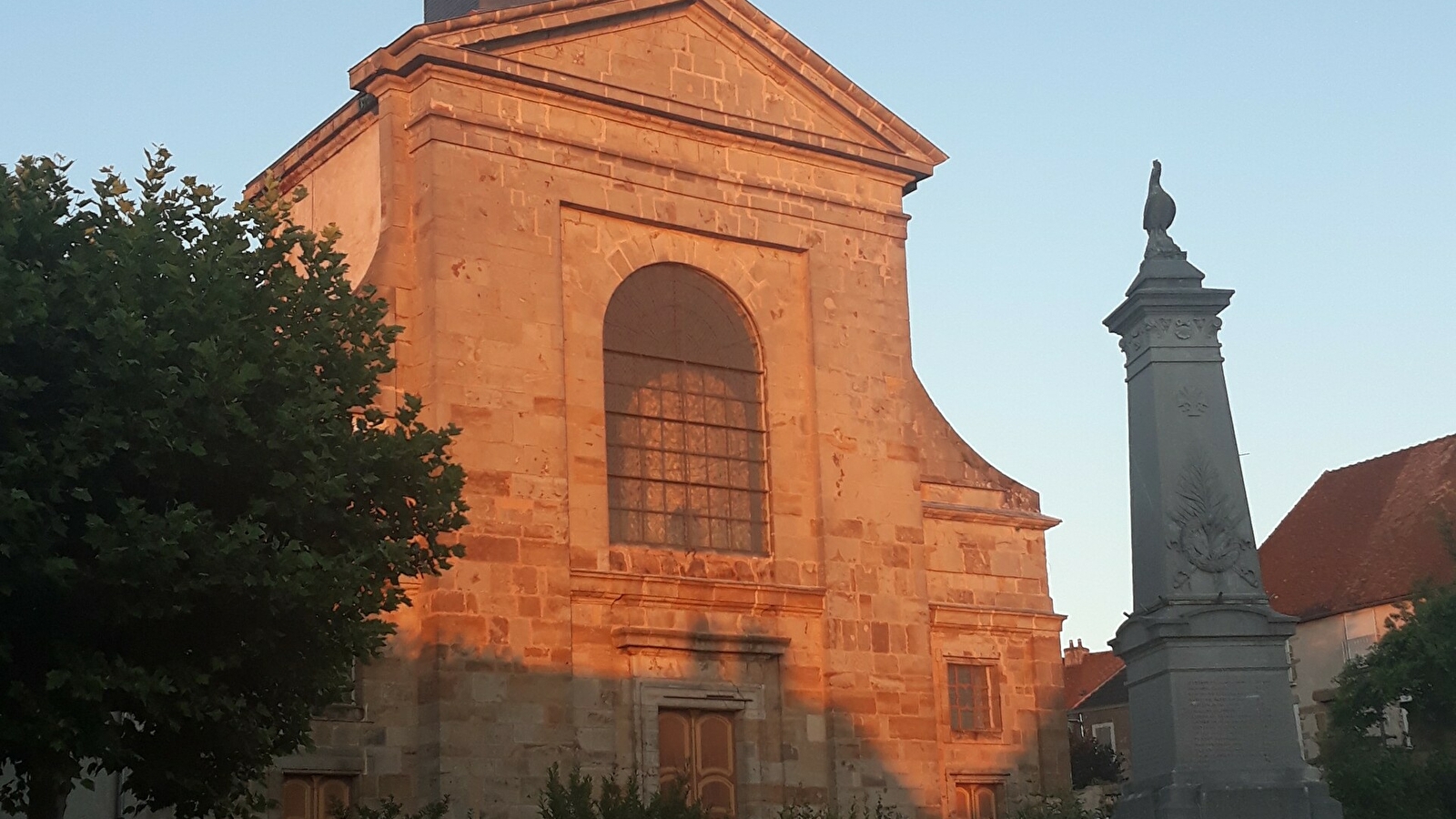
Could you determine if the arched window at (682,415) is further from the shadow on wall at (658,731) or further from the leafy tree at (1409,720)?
the leafy tree at (1409,720)

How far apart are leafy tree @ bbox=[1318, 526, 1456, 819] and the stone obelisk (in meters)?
9.49

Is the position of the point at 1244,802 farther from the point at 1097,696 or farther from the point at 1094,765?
the point at 1097,696

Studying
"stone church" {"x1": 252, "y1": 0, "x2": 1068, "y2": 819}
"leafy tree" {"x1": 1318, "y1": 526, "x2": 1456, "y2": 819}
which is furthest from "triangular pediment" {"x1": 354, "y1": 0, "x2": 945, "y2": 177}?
"leafy tree" {"x1": 1318, "y1": 526, "x2": 1456, "y2": 819}

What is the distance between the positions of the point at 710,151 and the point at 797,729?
7.13 metres

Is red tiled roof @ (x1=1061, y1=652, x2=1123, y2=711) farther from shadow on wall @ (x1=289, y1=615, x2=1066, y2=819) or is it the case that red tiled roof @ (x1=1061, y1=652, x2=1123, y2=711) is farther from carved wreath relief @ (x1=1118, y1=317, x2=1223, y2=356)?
carved wreath relief @ (x1=1118, y1=317, x2=1223, y2=356)

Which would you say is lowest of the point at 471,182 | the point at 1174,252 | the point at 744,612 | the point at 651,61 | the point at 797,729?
the point at 797,729

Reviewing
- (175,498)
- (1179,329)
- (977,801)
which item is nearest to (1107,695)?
(977,801)

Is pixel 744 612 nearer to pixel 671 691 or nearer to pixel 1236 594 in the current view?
pixel 671 691

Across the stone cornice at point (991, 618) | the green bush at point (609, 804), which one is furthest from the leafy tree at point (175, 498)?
the stone cornice at point (991, 618)

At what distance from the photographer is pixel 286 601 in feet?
43.0

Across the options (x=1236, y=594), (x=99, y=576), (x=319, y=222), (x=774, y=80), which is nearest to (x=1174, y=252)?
(x=1236, y=594)

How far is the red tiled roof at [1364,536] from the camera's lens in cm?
3422

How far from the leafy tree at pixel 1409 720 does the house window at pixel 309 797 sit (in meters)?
11.8

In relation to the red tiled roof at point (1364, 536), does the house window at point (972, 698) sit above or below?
below
